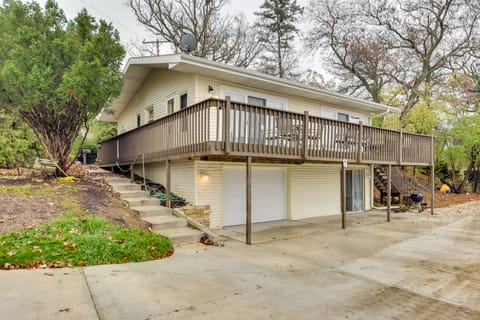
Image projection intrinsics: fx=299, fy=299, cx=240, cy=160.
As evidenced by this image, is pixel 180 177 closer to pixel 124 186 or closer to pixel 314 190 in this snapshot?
pixel 124 186

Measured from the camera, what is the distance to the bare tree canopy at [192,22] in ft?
65.0

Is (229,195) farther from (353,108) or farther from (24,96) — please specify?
(353,108)

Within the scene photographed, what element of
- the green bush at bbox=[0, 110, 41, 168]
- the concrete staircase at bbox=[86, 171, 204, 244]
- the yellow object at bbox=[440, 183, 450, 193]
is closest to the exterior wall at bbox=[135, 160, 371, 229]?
the concrete staircase at bbox=[86, 171, 204, 244]

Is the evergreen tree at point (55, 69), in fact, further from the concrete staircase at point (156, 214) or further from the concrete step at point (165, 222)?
the concrete step at point (165, 222)

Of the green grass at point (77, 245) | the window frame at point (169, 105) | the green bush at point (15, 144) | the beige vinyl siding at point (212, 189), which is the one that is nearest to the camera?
the green grass at point (77, 245)

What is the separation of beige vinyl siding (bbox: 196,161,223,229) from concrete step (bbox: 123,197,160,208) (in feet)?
4.04

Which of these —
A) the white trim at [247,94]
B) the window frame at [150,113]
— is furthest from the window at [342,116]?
the window frame at [150,113]

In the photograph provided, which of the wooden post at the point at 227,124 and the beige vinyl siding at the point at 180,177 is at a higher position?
the wooden post at the point at 227,124

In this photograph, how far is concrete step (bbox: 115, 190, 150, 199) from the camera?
8586 millimetres

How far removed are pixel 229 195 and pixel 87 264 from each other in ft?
16.8

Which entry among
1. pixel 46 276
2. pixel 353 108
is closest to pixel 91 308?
pixel 46 276

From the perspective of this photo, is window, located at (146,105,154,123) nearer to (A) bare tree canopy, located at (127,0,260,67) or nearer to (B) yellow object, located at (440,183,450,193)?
(A) bare tree canopy, located at (127,0,260,67)

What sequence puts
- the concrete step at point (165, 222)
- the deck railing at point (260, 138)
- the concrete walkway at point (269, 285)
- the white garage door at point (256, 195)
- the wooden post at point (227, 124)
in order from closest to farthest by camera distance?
the concrete walkway at point (269, 285) < the wooden post at point (227, 124) < the deck railing at point (260, 138) < the concrete step at point (165, 222) < the white garage door at point (256, 195)

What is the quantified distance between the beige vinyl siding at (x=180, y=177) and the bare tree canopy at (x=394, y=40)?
1642 centimetres
